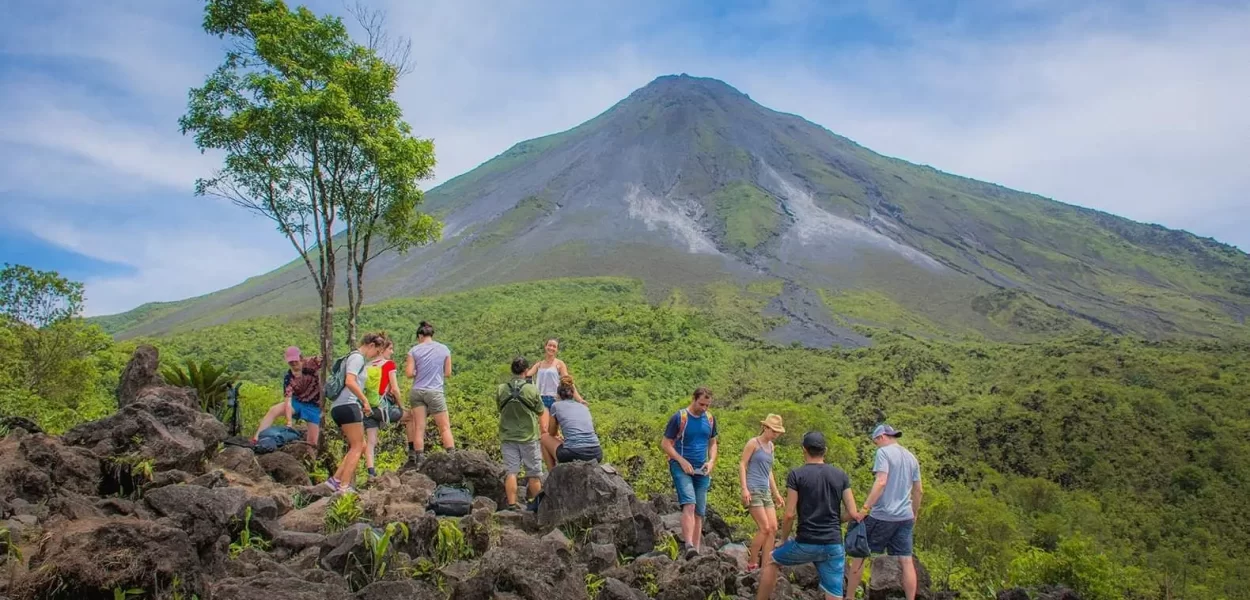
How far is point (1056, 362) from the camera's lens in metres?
42.5

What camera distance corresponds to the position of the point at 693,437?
283 inches

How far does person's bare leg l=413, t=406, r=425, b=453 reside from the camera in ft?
29.6

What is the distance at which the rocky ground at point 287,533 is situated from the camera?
15.0 feet

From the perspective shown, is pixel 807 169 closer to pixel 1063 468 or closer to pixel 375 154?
pixel 1063 468

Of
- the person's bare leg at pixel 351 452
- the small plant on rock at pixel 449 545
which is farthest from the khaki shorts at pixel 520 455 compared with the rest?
the small plant on rock at pixel 449 545

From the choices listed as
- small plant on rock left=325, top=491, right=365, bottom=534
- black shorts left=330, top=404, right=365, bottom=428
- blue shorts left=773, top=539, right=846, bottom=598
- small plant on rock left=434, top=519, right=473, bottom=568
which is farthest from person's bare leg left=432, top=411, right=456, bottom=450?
blue shorts left=773, top=539, right=846, bottom=598

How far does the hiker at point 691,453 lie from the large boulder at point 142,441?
4.49 m

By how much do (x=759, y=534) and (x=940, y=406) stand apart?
33.4 metres

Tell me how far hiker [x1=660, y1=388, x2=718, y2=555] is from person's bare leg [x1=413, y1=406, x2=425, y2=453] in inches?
128

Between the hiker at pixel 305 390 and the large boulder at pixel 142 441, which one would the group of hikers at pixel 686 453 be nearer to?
the hiker at pixel 305 390

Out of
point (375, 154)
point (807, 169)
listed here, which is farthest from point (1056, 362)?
point (807, 169)

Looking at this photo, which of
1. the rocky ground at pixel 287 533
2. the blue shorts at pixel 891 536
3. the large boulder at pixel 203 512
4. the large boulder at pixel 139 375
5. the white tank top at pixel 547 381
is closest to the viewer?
the rocky ground at pixel 287 533

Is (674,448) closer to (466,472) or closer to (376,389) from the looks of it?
(466,472)

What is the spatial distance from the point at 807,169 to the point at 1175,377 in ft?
190
